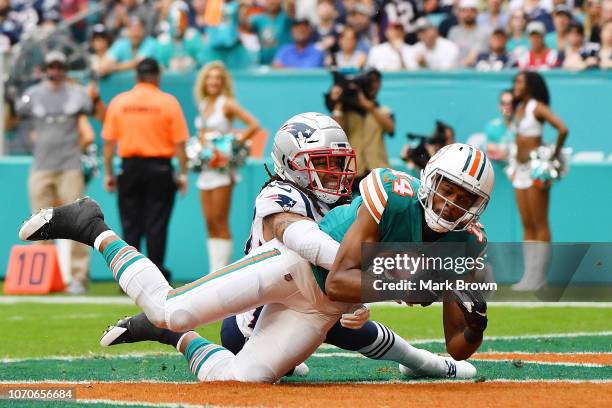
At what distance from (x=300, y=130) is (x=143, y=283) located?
115 cm

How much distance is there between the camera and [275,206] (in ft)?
20.0

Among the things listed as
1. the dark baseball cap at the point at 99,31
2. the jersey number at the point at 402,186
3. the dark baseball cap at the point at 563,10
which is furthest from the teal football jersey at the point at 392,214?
the dark baseball cap at the point at 99,31

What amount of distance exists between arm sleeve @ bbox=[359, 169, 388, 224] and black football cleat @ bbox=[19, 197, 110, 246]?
64.2 inches

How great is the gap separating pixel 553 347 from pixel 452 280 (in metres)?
2.45

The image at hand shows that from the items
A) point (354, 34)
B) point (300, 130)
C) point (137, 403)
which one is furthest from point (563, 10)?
point (137, 403)

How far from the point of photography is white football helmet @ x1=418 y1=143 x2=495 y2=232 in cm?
562

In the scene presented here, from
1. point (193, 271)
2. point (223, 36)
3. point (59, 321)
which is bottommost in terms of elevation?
point (193, 271)

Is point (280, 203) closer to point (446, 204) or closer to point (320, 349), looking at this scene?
point (446, 204)

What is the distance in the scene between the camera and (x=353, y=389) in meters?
5.83

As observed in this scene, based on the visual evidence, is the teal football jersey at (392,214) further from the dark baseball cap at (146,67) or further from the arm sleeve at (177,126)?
the dark baseball cap at (146,67)

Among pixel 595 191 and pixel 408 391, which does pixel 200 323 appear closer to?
pixel 408 391

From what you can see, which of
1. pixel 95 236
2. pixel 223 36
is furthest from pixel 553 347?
pixel 223 36

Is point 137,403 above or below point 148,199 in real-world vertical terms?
above

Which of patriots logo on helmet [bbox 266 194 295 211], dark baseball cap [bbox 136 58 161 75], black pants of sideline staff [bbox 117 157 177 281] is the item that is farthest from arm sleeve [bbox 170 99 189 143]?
patriots logo on helmet [bbox 266 194 295 211]
